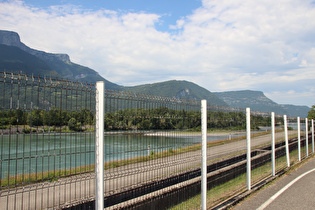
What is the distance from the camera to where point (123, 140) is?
527cm

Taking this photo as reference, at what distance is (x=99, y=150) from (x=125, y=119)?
2.08 meters

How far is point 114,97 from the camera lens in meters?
4.55

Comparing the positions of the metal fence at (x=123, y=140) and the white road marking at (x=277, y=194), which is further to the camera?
the white road marking at (x=277, y=194)

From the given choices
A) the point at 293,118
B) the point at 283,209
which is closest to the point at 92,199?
the point at 283,209

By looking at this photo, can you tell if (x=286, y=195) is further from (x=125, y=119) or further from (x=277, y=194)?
(x=125, y=119)

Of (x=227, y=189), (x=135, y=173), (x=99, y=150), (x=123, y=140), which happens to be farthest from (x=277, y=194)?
(x=99, y=150)

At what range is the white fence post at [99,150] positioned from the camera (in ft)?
9.71

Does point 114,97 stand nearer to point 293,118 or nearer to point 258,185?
point 258,185

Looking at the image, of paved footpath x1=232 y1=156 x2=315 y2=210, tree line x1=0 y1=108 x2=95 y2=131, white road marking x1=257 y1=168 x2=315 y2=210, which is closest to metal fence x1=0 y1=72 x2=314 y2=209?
tree line x1=0 y1=108 x2=95 y2=131

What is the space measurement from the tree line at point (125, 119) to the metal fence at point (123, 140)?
1 centimetres

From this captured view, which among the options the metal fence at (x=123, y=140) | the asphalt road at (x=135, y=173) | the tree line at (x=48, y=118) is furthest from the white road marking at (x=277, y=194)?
the tree line at (x=48, y=118)

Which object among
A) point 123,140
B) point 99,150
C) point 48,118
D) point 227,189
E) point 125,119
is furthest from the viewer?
point 227,189

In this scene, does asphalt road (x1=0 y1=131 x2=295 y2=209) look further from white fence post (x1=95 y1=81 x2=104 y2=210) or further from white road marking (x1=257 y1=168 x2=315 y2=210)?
white road marking (x1=257 y1=168 x2=315 y2=210)

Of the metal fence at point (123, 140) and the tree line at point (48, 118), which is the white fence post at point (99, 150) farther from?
the tree line at point (48, 118)
